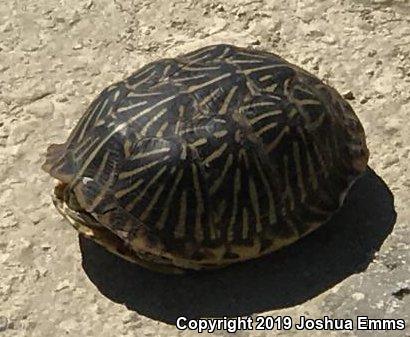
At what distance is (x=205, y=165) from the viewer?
3.94 m

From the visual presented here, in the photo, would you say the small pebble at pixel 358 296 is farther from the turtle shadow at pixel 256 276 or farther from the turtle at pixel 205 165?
the turtle at pixel 205 165

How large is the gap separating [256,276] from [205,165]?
53 cm

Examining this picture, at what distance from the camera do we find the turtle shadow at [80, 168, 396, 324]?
4102 mm

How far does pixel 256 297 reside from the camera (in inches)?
162

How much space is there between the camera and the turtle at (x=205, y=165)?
13.0 feet

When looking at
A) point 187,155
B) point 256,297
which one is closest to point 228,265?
point 256,297

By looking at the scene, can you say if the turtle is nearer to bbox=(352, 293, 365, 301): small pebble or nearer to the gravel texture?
the gravel texture


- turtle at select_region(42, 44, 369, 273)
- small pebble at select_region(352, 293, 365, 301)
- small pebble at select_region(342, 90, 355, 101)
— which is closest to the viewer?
turtle at select_region(42, 44, 369, 273)

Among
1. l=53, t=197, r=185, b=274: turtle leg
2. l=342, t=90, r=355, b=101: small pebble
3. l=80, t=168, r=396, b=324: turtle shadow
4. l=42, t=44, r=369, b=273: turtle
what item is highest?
l=42, t=44, r=369, b=273: turtle

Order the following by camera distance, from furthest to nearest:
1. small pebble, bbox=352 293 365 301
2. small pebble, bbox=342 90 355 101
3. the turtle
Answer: small pebble, bbox=342 90 355 101, small pebble, bbox=352 293 365 301, the turtle

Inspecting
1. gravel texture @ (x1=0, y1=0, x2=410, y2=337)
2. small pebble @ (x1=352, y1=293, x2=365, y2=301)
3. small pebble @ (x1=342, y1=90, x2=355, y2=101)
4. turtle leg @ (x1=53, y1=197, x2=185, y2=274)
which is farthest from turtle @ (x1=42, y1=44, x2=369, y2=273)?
small pebble @ (x1=342, y1=90, x2=355, y2=101)

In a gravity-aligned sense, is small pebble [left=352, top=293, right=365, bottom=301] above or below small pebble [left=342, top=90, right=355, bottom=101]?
below

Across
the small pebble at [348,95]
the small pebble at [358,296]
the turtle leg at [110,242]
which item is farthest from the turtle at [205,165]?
the small pebble at [348,95]

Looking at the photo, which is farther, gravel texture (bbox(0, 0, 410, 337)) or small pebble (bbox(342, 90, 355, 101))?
small pebble (bbox(342, 90, 355, 101))
